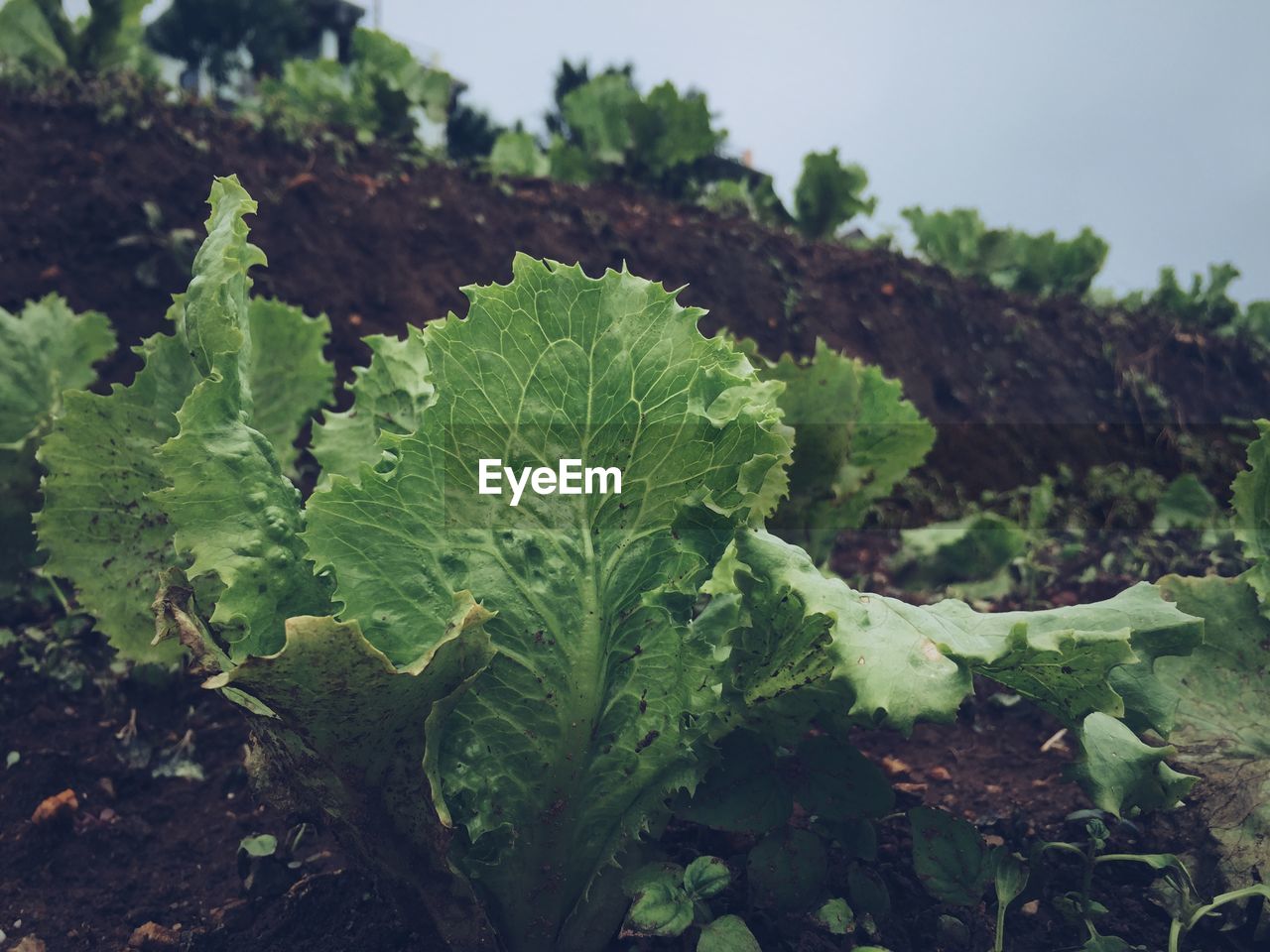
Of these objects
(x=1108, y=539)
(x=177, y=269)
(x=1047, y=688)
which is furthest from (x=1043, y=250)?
(x=1047, y=688)

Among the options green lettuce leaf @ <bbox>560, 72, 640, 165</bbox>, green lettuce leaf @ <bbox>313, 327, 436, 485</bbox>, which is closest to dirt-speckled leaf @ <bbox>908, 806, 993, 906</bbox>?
green lettuce leaf @ <bbox>313, 327, 436, 485</bbox>

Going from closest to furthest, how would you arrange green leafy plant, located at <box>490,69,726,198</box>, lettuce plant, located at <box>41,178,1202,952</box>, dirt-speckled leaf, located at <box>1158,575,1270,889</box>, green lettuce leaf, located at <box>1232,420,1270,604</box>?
lettuce plant, located at <box>41,178,1202,952</box> → dirt-speckled leaf, located at <box>1158,575,1270,889</box> → green lettuce leaf, located at <box>1232,420,1270,604</box> → green leafy plant, located at <box>490,69,726,198</box>

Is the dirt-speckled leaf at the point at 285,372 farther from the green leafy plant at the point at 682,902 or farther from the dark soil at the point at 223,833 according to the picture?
the green leafy plant at the point at 682,902

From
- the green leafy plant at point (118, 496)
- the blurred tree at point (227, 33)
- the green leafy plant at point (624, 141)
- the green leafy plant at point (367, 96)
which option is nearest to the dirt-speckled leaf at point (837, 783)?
the green leafy plant at point (118, 496)

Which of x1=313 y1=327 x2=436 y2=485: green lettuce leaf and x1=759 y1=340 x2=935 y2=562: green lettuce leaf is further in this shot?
x1=759 y1=340 x2=935 y2=562: green lettuce leaf

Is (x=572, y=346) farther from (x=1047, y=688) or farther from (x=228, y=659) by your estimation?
(x=1047, y=688)

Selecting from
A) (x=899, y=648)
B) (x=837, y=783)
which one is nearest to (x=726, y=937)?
(x=837, y=783)

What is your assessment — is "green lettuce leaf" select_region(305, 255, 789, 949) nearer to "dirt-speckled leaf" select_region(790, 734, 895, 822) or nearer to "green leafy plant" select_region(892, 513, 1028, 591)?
"dirt-speckled leaf" select_region(790, 734, 895, 822)
